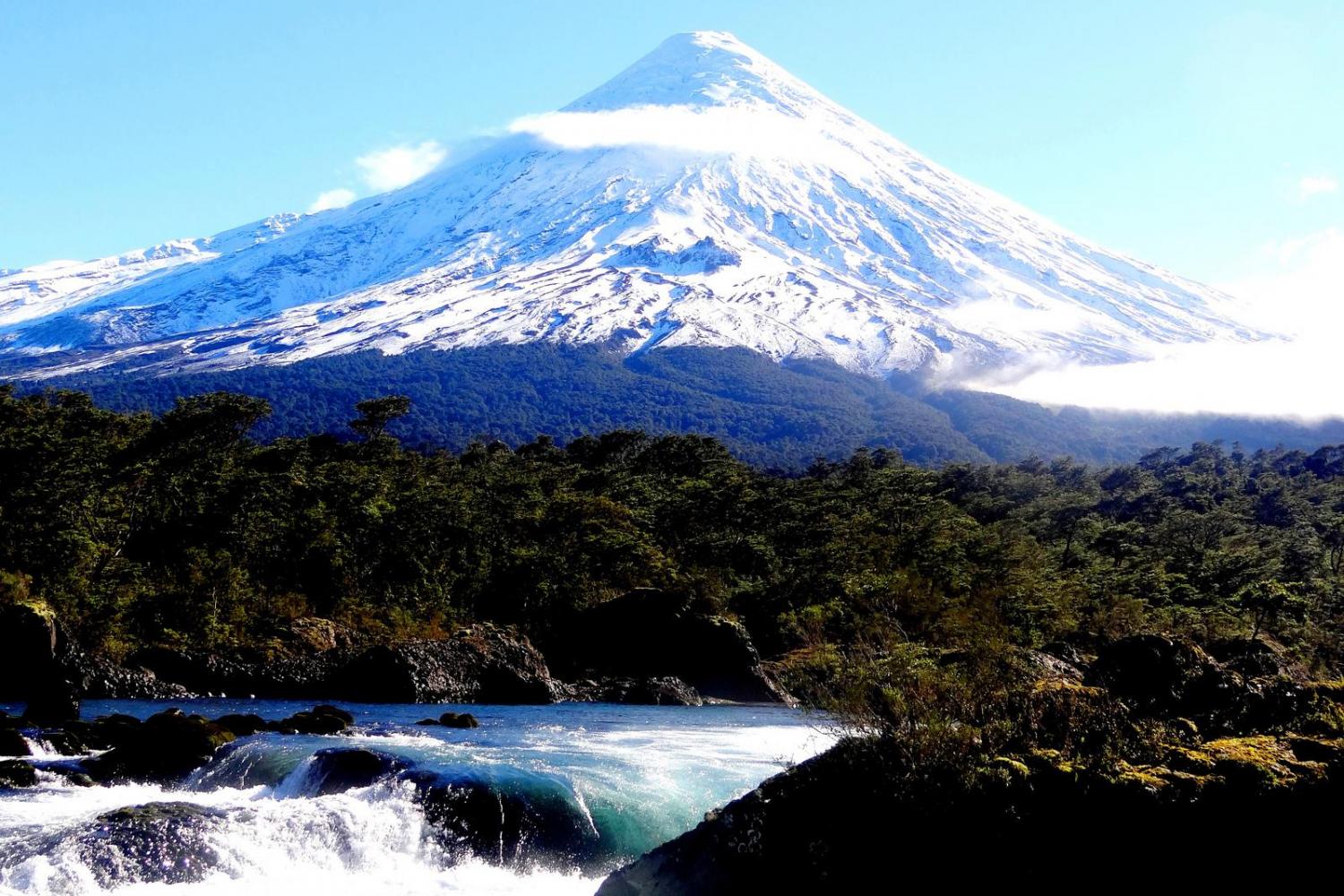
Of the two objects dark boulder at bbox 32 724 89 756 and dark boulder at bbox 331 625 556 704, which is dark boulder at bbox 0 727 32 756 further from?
→ dark boulder at bbox 331 625 556 704

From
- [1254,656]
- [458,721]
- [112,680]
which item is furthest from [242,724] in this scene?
[1254,656]

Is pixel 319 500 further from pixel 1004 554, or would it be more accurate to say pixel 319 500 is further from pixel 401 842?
pixel 1004 554

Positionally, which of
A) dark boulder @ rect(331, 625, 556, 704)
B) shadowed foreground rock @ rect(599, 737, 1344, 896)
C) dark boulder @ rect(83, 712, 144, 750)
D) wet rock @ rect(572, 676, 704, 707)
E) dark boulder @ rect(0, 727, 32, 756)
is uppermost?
shadowed foreground rock @ rect(599, 737, 1344, 896)

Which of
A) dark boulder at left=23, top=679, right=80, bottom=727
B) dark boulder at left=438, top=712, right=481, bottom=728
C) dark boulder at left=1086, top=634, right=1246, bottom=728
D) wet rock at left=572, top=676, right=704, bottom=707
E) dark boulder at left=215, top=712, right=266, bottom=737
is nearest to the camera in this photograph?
Answer: dark boulder at left=1086, top=634, right=1246, bottom=728

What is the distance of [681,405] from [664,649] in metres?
101

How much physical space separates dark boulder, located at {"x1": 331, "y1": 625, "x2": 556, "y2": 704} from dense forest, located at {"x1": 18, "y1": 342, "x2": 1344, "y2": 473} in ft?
274

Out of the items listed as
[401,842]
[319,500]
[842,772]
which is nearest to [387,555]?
[319,500]

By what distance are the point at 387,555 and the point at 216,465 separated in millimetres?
6471

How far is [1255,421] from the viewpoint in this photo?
516 feet

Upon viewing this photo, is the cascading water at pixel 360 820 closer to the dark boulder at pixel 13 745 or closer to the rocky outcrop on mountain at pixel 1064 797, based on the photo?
the dark boulder at pixel 13 745

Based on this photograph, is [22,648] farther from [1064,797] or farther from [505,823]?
[1064,797]

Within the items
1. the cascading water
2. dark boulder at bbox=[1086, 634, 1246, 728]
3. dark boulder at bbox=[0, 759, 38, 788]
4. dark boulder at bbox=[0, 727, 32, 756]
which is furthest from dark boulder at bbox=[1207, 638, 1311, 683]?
dark boulder at bbox=[0, 727, 32, 756]

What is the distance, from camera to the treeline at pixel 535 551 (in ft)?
92.7

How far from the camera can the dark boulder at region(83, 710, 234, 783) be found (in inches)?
551
